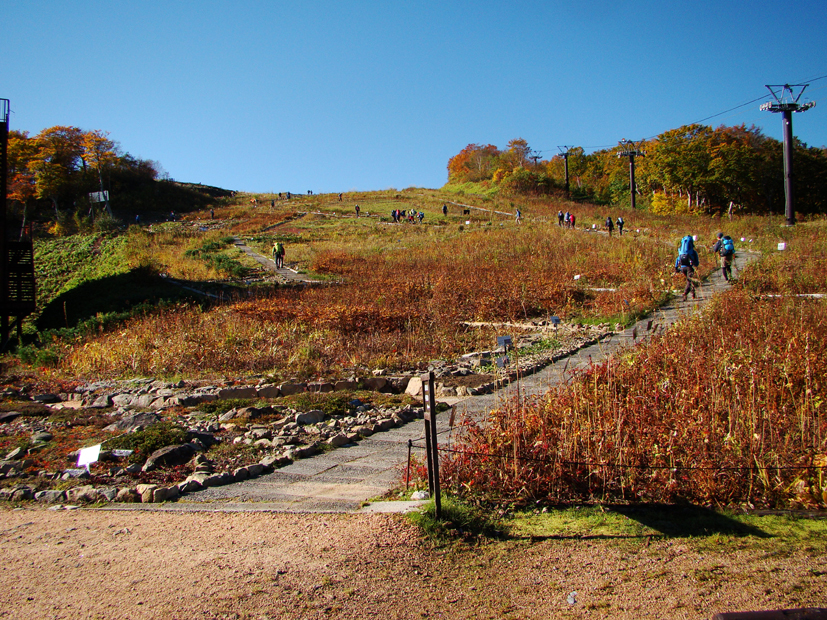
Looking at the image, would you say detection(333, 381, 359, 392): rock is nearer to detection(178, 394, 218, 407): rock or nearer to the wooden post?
detection(178, 394, 218, 407): rock

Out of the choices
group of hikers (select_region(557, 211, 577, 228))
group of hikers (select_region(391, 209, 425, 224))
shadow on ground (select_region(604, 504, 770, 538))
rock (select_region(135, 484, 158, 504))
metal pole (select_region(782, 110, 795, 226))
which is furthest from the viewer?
group of hikers (select_region(391, 209, 425, 224))

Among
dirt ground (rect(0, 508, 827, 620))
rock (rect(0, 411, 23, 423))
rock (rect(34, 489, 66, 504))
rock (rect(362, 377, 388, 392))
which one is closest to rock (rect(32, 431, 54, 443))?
rock (rect(0, 411, 23, 423))

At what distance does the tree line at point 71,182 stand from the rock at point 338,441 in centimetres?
5039

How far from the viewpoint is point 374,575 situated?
396cm

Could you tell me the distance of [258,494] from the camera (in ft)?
18.6

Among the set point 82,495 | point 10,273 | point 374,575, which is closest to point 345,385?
point 82,495

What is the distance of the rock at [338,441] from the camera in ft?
23.3

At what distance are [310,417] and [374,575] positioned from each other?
168 inches

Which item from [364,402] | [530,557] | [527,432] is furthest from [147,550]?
[364,402]

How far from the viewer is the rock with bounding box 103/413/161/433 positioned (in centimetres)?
779

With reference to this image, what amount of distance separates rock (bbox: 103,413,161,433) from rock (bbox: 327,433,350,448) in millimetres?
2492

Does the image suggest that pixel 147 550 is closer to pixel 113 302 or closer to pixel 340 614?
pixel 340 614

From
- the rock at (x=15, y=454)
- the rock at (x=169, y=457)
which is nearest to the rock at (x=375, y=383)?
the rock at (x=169, y=457)

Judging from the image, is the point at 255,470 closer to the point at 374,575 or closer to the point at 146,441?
the point at 146,441
